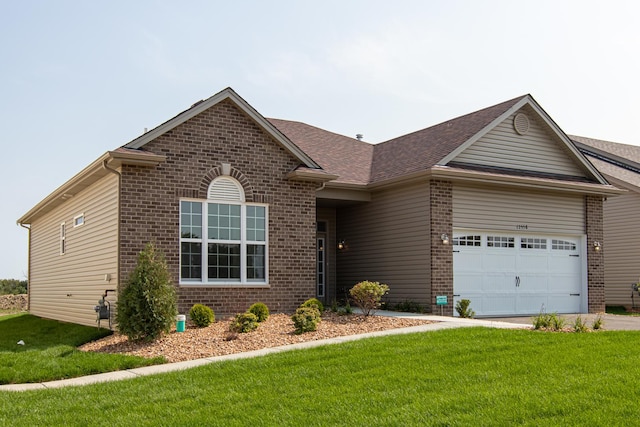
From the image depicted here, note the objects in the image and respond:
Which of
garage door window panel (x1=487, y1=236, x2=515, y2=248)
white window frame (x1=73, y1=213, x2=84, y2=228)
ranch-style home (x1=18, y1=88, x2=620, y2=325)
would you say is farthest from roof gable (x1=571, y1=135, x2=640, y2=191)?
white window frame (x1=73, y1=213, x2=84, y2=228)

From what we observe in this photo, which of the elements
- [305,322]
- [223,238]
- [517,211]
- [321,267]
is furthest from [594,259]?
[223,238]

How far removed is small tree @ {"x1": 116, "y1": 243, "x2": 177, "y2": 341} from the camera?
→ 42.3 feet

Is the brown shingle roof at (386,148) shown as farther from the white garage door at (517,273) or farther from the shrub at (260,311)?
the shrub at (260,311)

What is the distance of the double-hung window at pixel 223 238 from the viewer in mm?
15812

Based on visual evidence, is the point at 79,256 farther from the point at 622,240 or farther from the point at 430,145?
the point at 622,240

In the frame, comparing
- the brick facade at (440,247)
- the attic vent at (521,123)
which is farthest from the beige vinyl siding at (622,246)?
the brick facade at (440,247)

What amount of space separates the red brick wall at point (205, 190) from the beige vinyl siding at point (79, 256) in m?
0.61

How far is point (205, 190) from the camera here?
16.0 m

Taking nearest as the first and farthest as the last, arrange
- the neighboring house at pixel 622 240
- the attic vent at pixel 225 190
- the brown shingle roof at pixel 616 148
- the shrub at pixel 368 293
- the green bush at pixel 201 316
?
the green bush at pixel 201 316
the shrub at pixel 368 293
the attic vent at pixel 225 190
the neighboring house at pixel 622 240
the brown shingle roof at pixel 616 148

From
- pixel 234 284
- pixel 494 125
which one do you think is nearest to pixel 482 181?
pixel 494 125

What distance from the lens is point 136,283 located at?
13102 mm

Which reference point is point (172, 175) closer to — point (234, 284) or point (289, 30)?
point (234, 284)

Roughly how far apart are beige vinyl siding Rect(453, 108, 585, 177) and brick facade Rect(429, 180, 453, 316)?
1248mm

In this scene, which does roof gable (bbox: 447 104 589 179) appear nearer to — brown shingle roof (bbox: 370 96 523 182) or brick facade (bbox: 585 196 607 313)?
brown shingle roof (bbox: 370 96 523 182)
